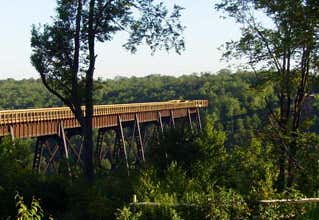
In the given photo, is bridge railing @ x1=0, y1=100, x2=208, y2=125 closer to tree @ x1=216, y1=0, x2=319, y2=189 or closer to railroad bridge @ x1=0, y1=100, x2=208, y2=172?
railroad bridge @ x1=0, y1=100, x2=208, y2=172

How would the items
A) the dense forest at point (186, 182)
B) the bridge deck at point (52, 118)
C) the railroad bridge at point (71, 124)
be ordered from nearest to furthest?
1. the dense forest at point (186, 182)
2. the bridge deck at point (52, 118)
3. the railroad bridge at point (71, 124)

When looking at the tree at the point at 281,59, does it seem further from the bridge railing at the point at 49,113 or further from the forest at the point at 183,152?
the bridge railing at the point at 49,113

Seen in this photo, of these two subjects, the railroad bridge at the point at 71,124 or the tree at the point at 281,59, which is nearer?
the tree at the point at 281,59

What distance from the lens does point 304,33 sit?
10109mm

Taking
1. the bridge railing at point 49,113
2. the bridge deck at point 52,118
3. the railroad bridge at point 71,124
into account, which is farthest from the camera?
the railroad bridge at point 71,124

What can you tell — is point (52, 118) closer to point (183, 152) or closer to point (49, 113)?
point (49, 113)

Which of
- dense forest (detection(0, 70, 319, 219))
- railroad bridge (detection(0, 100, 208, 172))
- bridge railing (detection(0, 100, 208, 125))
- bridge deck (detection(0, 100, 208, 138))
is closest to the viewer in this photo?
dense forest (detection(0, 70, 319, 219))

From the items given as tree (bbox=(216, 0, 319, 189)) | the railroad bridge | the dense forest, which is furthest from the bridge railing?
tree (bbox=(216, 0, 319, 189))

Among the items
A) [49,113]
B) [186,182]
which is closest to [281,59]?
[186,182]

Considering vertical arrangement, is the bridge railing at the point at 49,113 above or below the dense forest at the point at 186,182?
above

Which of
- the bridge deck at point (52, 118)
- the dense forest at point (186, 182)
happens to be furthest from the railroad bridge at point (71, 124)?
the dense forest at point (186, 182)

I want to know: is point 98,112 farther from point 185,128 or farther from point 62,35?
point 62,35

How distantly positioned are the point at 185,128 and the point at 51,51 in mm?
9230

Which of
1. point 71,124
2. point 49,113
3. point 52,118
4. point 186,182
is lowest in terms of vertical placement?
point 186,182
